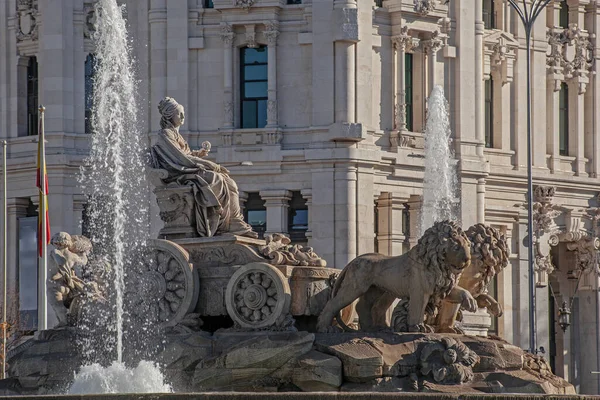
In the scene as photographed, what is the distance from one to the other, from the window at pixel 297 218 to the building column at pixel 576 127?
1501cm

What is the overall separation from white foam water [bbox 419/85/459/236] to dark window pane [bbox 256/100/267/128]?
5966 millimetres

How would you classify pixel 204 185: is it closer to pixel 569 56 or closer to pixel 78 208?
pixel 78 208

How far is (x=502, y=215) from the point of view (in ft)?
271

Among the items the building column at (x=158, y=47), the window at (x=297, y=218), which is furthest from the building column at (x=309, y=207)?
the building column at (x=158, y=47)

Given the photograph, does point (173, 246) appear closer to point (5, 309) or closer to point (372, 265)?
point (372, 265)

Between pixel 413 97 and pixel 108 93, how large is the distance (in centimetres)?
1137

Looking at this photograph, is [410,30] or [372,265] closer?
[372,265]

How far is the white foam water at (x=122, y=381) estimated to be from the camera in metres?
37.5

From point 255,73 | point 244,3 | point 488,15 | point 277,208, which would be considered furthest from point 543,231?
point 244,3

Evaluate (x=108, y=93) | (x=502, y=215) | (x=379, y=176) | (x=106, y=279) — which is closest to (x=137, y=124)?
(x=108, y=93)

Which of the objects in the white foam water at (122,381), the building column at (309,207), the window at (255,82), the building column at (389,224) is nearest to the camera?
the white foam water at (122,381)

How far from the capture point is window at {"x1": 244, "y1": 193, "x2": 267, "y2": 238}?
75188 millimetres

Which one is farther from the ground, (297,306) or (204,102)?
(204,102)

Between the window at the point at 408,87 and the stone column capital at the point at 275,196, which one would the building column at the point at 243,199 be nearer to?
the stone column capital at the point at 275,196
